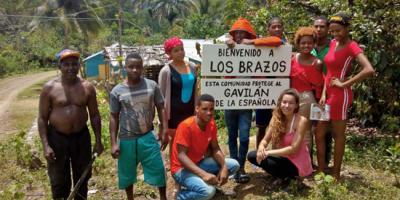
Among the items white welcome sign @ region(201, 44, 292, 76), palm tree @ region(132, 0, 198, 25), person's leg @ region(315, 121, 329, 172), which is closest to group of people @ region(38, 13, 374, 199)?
person's leg @ region(315, 121, 329, 172)

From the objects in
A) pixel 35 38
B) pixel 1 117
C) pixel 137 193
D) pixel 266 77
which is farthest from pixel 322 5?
pixel 35 38

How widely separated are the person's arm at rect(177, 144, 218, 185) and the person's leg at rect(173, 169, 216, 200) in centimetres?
5

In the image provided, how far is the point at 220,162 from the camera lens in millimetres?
4367

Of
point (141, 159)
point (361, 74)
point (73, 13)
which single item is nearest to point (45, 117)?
point (141, 159)

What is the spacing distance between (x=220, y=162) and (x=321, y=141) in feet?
3.88

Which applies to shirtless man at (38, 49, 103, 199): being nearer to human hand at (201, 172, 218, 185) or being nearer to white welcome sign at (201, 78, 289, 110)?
human hand at (201, 172, 218, 185)

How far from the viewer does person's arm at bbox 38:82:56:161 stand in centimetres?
400

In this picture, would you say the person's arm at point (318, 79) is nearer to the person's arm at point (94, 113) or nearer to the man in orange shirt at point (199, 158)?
the man in orange shirt at point (199, 158)

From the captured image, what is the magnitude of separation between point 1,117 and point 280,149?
44.1 feet

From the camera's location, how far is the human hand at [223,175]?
422cm

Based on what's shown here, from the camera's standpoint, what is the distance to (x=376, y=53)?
6195 mm

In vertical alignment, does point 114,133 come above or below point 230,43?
below

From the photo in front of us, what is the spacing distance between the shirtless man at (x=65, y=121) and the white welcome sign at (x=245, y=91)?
134 centimetres

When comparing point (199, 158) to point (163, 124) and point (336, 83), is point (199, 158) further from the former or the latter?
point (336, 83)
